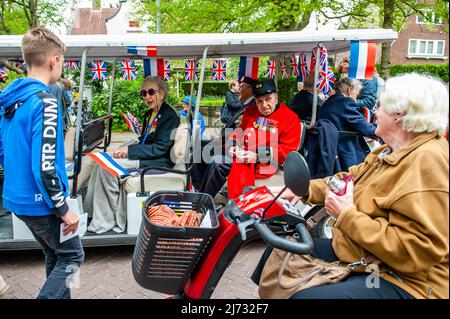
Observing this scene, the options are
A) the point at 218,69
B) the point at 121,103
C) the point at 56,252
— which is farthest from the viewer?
the point at 121,103

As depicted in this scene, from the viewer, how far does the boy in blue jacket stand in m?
2.18

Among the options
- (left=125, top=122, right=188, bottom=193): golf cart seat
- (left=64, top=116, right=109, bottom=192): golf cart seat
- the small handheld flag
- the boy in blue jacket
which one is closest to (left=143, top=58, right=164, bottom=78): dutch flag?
the small handheld flag

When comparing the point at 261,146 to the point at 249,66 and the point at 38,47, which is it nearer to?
the point at 249,66

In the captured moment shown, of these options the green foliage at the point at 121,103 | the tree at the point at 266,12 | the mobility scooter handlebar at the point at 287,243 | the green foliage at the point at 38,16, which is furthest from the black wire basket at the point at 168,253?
the green foliage at the point at 38,16

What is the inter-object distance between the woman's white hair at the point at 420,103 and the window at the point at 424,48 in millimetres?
40123

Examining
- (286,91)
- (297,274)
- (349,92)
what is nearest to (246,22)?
(286,91)

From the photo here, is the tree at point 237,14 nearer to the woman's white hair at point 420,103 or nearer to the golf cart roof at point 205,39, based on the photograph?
the golf cart roof at point 205,39

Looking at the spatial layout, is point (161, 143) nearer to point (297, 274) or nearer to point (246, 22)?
point (297, 274)

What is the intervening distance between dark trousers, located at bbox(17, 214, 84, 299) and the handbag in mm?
1267

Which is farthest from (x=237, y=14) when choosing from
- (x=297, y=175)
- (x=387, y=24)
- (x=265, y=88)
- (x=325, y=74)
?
(x=297, y=175)

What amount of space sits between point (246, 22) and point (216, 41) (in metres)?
9.53

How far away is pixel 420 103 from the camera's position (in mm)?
1706

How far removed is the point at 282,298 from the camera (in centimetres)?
183

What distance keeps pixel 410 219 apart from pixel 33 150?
1.95m
